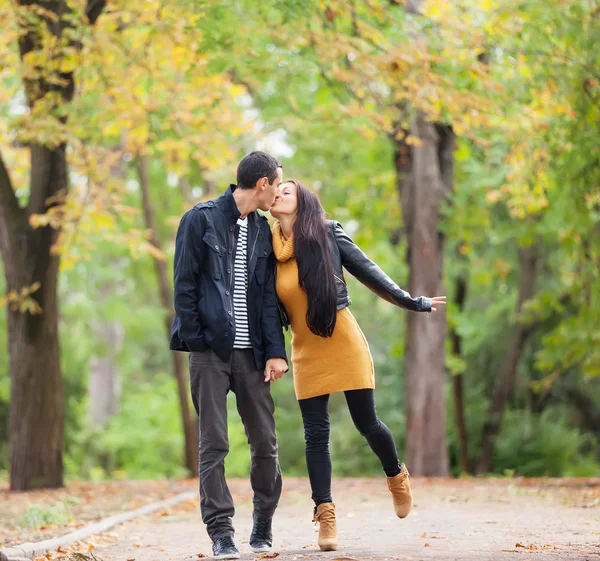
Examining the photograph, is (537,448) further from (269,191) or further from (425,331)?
(269,191)

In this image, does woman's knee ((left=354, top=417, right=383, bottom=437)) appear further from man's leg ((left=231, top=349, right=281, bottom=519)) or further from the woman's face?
the woman's face

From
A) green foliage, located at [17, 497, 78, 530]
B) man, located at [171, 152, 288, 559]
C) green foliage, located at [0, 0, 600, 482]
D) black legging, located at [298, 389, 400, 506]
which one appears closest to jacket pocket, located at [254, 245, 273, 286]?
man, located at [171, 152, 288, 559]

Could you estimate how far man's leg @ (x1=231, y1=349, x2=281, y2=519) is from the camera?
5.72 metres

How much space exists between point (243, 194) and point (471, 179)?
11977mm

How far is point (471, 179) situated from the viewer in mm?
17281

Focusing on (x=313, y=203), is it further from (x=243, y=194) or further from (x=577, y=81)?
(x=577, y=81)

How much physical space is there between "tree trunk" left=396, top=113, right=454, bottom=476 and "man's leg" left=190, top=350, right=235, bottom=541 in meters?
9.16

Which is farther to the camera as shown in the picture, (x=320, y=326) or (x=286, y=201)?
(x=286, y=201)

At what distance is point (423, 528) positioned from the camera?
24.0 ft

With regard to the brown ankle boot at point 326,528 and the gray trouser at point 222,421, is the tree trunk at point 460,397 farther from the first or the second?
the gray trouser at point 222,421

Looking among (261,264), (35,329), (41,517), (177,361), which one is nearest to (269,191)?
(261,264)

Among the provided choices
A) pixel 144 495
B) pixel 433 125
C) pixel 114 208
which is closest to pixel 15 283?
pixel 114 208

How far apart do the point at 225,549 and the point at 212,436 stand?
636 mm

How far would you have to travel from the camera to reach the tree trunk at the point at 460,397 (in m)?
20.1
